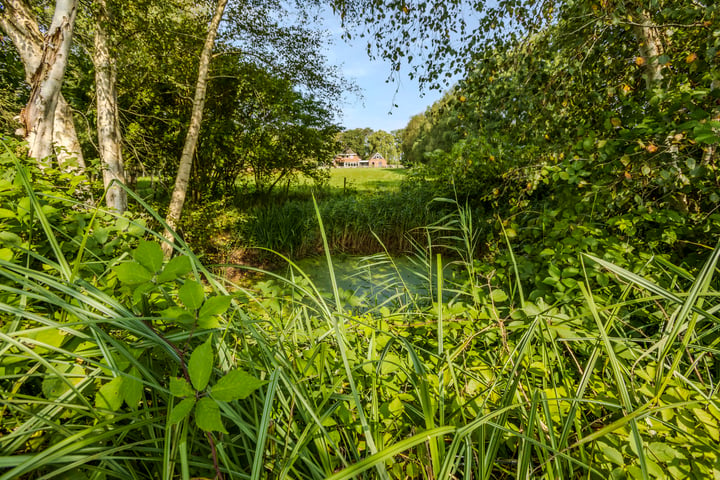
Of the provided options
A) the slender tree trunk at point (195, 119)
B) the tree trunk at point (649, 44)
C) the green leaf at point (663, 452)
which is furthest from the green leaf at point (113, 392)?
the slender tree trunk at point (195, 119)

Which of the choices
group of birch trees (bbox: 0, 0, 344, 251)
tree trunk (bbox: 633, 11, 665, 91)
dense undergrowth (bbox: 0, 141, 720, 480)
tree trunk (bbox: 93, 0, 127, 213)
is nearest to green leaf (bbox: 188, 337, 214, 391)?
dense undergrowth (bbox: 0, 141, 720, 480)

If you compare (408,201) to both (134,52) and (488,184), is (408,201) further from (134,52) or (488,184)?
(134,52)

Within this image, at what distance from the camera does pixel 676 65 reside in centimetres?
187

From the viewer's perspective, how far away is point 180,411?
0.39 meters

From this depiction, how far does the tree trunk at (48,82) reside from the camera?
6.66 feet

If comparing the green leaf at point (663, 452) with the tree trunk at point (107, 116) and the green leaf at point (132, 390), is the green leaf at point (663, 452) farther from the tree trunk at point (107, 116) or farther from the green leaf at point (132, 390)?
the tree trunk at point (107, 116)

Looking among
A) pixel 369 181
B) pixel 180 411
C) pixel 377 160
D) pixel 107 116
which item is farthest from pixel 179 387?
pixel 377 160

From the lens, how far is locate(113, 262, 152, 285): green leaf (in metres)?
0.50

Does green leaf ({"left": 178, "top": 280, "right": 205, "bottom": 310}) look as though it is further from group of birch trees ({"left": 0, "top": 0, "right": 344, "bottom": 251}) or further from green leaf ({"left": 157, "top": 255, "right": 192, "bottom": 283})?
group of birch trees ({"left": 0, "top": 0, "right": 344, "bottom": 251})

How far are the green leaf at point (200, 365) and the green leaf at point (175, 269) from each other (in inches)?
→ 7.4

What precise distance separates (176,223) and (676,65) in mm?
4685

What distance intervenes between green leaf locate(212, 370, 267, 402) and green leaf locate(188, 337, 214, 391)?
0.07 feet

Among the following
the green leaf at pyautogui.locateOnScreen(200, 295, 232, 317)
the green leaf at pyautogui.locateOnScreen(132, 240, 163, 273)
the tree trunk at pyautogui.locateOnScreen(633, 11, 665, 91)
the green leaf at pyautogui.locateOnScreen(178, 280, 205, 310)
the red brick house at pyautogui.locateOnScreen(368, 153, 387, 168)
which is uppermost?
the red brick house at pyautogui.locateOnScreen(368, 153, 387, 168)

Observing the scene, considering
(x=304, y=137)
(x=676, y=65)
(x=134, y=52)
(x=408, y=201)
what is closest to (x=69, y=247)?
(x=676, y=65)
